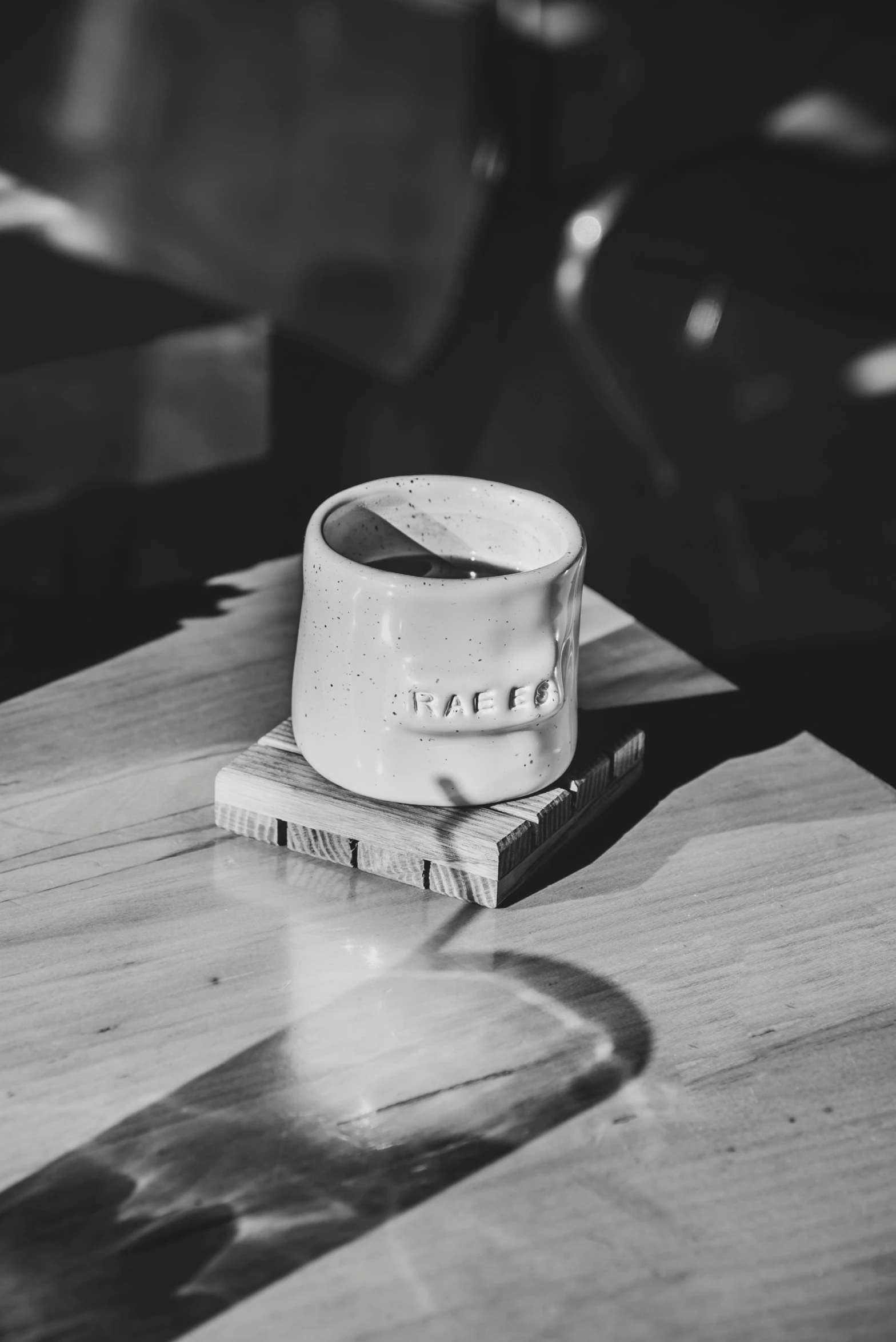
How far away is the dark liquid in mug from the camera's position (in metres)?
0.72

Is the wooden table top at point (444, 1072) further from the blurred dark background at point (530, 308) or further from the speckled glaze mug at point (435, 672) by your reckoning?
the blurred dark background at point (530, 308)

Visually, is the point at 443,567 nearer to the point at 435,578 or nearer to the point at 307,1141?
the point at 435,578

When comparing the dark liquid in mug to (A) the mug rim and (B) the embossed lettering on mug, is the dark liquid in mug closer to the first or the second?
(A) the mug rim

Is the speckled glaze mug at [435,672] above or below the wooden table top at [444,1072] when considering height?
above

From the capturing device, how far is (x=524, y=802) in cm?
65

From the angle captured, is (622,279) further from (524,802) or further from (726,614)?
(524,802)

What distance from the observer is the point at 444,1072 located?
52 centimetres

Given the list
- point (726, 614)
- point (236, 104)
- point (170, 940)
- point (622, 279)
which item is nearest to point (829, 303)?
point (622, 279)

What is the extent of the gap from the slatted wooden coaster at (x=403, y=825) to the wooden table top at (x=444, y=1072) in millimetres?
12

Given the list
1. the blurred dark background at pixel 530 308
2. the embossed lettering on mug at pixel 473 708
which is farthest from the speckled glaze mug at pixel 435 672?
the blurred dark background at pixel 530 308

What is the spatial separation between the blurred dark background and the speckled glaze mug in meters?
1.27

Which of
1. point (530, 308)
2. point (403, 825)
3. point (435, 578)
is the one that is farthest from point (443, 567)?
point (530, 308)

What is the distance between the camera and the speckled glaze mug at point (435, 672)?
1.97 ft

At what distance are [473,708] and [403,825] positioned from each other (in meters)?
0.07
